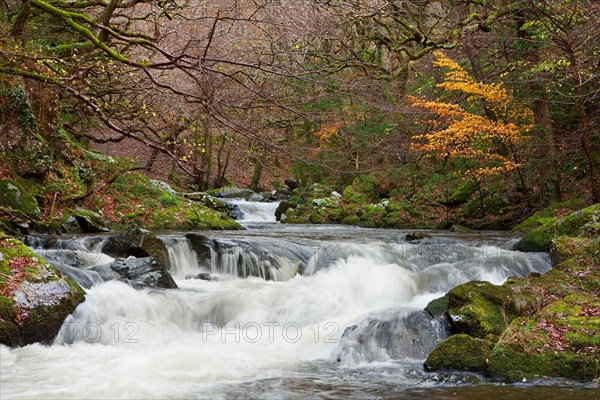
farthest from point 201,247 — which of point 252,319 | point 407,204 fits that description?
point 407,204

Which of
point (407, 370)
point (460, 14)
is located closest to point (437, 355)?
point (407, 370)

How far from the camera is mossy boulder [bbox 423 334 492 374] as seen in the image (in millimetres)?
5316

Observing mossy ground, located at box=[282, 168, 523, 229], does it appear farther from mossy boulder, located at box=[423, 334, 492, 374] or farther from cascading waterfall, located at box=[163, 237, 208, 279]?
mossy boulder, located at box=[423, 334, 492, 374]

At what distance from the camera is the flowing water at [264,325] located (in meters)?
5.12

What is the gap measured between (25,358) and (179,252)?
4308 millimetres

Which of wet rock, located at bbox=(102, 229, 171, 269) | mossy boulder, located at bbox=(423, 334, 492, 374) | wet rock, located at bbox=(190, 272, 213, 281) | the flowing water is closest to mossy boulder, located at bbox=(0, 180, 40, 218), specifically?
the flowing water

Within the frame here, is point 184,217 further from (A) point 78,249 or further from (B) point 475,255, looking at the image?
(B) point 475,255

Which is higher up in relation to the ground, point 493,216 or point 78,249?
point 493,216

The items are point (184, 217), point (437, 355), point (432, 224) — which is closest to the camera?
point (437, 355)

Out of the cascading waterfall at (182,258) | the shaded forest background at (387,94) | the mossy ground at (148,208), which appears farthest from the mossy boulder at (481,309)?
the mossy ground at (148,208)

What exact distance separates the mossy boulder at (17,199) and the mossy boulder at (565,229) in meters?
8.92

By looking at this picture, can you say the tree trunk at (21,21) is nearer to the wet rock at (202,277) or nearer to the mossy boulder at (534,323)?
the wet rock at (202,277)

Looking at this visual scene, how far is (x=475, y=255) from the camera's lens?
10.1m

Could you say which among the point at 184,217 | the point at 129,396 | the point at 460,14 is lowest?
the point at 129,396
